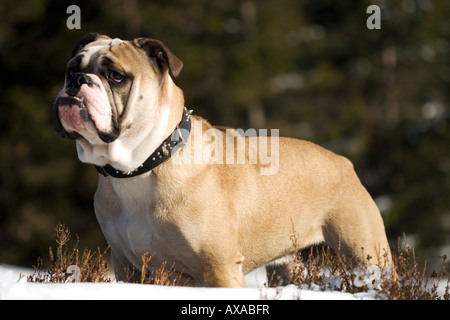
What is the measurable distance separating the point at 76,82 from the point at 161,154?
29.1 inches

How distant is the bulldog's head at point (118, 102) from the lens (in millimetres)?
4023

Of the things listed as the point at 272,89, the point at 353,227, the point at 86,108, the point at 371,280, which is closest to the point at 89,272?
the point at 86,108

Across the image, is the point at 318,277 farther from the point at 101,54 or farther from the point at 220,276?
the point at 101,54

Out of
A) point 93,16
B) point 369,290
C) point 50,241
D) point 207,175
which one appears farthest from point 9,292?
point 93,16

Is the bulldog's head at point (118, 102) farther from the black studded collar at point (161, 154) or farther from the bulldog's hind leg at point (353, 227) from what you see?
the bulldog's hind leg at point (353, 227)

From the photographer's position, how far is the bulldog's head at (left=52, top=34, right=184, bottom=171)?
402 cm

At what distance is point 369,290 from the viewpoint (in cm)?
438

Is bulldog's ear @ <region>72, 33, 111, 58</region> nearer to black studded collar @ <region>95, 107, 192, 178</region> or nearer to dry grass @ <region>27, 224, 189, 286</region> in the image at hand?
black studded collar @ <region>95, 107, 192, 178</region>

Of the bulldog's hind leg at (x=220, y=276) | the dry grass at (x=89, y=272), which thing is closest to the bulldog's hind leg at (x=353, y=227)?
the bulldog's hind leg at (x=220, y=276)

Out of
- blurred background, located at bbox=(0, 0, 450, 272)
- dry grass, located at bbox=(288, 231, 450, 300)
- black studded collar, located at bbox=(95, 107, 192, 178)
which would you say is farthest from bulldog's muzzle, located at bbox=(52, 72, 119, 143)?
blurred background, located at bbox=(0, 0, 450, 272)

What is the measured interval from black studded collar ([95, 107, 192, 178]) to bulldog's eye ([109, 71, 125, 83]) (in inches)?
20.1

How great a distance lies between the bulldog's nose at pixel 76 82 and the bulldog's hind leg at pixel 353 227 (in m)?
2.32

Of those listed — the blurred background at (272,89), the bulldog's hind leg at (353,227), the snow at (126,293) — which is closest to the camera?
the snow at (126,293)
